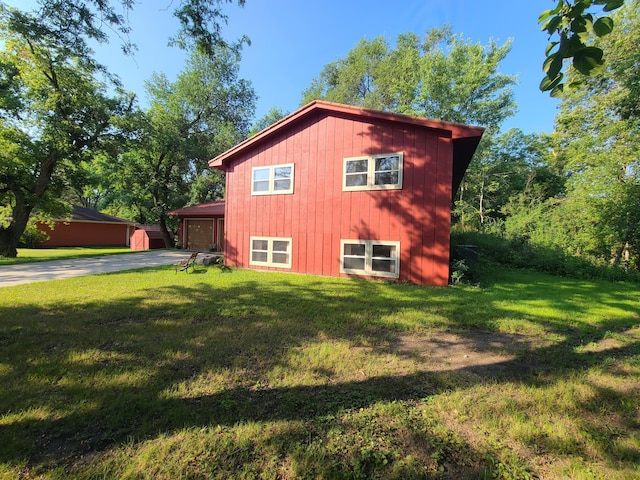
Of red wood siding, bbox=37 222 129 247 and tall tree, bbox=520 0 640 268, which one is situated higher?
tall tree, bbox=520 0 640 268

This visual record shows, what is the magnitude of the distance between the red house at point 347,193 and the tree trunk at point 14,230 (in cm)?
1203

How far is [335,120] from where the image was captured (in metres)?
9.59

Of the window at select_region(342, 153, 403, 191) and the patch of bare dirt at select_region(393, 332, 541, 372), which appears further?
the window at select_region(342, 153, 403, 191)

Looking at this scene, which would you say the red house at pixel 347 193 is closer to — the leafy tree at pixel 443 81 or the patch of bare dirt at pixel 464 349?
the patch of bare dirt at pixel 464 349

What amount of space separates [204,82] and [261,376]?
31.2 m

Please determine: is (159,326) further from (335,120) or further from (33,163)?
(33,163)

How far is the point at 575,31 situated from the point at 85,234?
3185 centimetres

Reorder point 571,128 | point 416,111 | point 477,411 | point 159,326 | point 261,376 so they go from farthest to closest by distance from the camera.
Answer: point 416,111, point 571,128, point 159,326, point 261,376, point 477,411

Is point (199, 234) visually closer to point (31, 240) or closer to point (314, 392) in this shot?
point (31, 240)

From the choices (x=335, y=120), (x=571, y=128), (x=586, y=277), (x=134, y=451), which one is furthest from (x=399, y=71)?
(x=134, y=451)

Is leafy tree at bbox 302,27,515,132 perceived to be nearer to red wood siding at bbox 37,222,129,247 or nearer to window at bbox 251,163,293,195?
window at bbox 251,163,293,195

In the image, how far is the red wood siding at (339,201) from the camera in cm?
823

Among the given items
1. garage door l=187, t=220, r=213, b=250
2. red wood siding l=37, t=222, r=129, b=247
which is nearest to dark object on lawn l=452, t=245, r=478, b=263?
garage door l=187, t=220, r=213, b=250

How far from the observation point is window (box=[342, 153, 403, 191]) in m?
8.70
